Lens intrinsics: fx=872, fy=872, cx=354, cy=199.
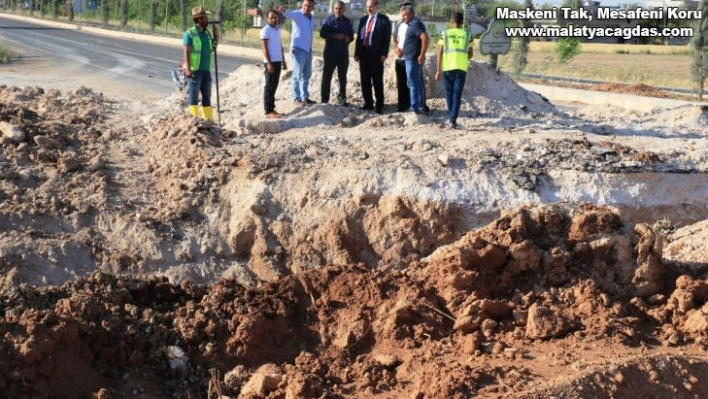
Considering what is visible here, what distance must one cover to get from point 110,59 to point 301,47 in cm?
1698

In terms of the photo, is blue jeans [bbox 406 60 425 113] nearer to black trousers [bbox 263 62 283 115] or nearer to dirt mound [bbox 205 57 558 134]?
dirt mound [bbox 205 57 558 134]

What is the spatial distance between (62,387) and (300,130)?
17.6ft

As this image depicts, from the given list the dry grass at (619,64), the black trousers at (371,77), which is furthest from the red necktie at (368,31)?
the dry grass at (619,64)

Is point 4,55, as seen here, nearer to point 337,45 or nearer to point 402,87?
point 337,45

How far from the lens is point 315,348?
269 inches

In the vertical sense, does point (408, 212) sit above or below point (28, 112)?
below

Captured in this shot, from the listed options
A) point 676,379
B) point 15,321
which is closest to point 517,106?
point 676,379

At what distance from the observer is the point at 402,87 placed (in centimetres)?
1191

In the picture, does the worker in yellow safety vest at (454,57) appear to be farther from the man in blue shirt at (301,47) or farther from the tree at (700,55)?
the tree at (700,55)

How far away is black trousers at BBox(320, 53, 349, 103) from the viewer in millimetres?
11633

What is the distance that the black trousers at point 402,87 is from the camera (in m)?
11.7

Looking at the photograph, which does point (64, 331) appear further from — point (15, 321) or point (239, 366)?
point (239, 366)

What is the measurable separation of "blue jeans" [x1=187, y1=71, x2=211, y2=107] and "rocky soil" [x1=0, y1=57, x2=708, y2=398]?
46cm

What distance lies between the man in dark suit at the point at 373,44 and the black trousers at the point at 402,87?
244 mm
